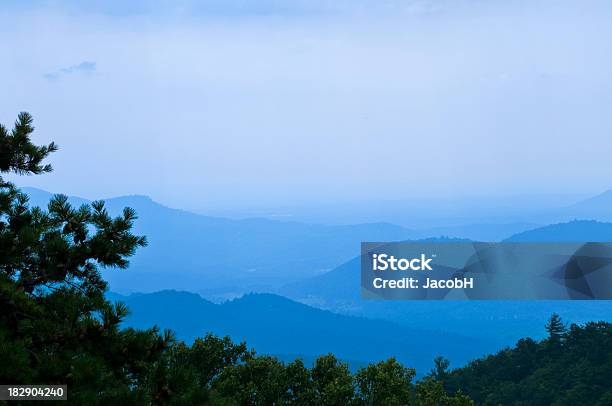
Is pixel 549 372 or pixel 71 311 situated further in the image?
pixel 549 372

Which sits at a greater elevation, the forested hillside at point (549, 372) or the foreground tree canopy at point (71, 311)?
the forested hillside at point (549, 372)

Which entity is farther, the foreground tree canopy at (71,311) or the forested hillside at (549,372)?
the forested hillside at (549,372)

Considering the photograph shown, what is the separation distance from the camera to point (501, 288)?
1811cm

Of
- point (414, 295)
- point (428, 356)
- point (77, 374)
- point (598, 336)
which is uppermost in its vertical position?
point (428, 356)

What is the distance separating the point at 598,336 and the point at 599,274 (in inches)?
1163

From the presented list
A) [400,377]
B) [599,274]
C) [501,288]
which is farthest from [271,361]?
[599,274]

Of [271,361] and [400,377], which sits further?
[271,361]

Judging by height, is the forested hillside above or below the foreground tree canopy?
above

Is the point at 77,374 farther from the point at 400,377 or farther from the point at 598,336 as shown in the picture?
the point at 598,336

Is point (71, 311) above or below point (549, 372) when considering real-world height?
below

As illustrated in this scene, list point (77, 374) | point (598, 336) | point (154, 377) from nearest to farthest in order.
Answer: point (77, 374)
point (154, 377)
point (598, 336)

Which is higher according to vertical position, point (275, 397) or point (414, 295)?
point (414, 295)

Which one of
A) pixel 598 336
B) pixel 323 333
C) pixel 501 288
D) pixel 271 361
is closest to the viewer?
pixel 271 361

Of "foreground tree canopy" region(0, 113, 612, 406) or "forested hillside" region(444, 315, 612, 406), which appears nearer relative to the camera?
"foreground tree canopy" region(0, 113, 612, 406)
